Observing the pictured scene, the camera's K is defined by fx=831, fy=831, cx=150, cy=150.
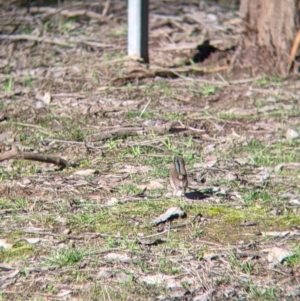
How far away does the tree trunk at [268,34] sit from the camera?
7867 mm

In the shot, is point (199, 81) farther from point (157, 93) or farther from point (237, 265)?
point (237, 265)

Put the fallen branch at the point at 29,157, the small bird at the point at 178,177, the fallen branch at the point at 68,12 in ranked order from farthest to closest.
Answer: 1. the fallen branch at the point at 68,12
2. the fallen branch at the point at 29,157
3. the small bird at the point at 178,177

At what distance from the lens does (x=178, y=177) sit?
5180 mm

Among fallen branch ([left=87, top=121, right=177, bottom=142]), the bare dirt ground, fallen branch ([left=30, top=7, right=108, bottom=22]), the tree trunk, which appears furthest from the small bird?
fallen branch ([left=30, top=7, right=108, bottom=22])

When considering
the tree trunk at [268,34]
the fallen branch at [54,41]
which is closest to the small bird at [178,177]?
the tree trunk at [268,34]

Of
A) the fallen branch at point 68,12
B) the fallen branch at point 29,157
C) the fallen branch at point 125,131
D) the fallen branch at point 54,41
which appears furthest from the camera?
the fallen branch at point 68,12

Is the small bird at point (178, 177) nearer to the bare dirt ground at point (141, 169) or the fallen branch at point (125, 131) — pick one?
the bare dirt ground at point (141, 169)

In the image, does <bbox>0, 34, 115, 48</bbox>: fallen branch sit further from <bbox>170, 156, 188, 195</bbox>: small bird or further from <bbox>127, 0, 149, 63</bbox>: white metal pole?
<bbox>170, 156, 188, 195</bbox>: small bird

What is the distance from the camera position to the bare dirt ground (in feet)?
14.1

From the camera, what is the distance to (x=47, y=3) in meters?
10.5

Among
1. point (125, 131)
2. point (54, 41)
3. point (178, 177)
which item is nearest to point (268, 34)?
point (125, 131)

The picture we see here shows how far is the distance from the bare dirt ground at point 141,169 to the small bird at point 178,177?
91 millimetres

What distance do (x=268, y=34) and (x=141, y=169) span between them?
283 cm

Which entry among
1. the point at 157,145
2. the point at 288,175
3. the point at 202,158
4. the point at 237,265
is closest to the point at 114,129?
the point at 157,145
